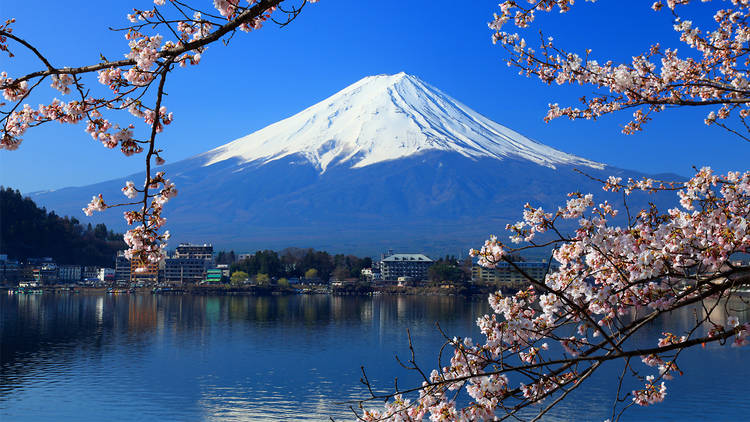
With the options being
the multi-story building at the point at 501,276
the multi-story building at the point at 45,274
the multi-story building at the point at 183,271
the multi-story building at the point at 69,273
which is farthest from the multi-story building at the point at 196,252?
the multi-story building at the point at 501,276

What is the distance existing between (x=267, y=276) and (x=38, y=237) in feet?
108

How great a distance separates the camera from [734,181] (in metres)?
3.93

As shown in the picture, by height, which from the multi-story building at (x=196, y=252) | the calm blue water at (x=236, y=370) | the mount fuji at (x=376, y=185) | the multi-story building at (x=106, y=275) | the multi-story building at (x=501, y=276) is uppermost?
the mount fuji at (x=376, y=185)

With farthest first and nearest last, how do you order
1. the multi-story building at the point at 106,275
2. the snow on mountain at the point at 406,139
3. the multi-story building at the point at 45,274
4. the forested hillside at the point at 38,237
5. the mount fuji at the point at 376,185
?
the snow on mountain at the point at 406,139, the mount fuji at the point at 376,185, the multi-story building at the point at 106,275, the forested hillside at the point at 38,237, the multi-story building at the point at 45,274

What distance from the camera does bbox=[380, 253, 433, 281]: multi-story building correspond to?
92938mm

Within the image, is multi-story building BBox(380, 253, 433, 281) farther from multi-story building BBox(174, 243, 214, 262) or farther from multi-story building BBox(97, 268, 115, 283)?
multi-story building BBox(97, 268, 115, 283)

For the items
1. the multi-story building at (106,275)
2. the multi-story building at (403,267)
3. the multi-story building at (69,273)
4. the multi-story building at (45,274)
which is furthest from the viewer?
the multi-story building at (403,267)

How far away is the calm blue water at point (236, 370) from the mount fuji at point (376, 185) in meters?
93.3

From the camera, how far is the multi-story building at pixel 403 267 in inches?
3659

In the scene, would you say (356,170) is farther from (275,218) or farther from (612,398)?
(612,398)

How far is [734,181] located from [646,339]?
2912 centimetres

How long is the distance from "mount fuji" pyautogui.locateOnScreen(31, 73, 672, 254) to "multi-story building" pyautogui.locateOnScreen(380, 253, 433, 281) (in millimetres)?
35069

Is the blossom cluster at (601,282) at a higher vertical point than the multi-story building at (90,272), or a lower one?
lower

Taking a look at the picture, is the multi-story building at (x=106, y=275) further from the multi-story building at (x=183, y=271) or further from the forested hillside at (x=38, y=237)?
the multi-story building at (x=183, y=271)
